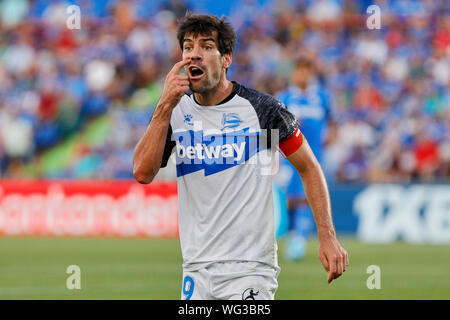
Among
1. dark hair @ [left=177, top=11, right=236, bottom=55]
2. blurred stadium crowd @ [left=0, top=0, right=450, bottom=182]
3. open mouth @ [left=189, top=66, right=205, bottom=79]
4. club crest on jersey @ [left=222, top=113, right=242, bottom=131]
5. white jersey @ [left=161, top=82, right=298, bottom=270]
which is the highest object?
blurred stadium crowd @ [left=0, top=0, right=450, bottom=182]

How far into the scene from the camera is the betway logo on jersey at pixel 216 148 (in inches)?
195

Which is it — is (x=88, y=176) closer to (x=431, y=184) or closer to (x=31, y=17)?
(x=31, y=17)

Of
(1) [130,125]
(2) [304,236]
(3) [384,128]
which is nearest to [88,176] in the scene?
(1) [130,125]

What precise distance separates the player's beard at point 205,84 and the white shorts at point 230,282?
3.20 ft

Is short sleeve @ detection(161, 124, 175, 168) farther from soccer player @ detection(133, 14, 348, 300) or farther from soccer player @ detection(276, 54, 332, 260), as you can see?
soccer player @ detection(276, 54, 332, 260)

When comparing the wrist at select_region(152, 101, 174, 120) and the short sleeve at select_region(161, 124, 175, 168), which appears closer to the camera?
the wrist at select_region(152, 101, 174, 120)

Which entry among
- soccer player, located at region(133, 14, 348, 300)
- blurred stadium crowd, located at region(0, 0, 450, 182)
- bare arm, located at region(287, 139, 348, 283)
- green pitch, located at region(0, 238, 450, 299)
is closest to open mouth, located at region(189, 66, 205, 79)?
soccer player, located at region(133, 14, 348, 300)

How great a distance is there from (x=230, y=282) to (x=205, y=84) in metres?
1.11

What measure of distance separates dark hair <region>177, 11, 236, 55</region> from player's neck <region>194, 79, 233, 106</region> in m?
0.20

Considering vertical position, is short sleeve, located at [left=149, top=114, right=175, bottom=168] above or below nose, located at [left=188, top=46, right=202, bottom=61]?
below

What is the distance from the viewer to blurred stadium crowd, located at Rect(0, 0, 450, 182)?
18750mm

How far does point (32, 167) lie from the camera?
20109 mm

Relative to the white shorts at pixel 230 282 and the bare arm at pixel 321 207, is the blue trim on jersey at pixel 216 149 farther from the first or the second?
the white shorts at pixel 230 282

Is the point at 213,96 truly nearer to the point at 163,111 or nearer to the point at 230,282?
the point at 163,111
